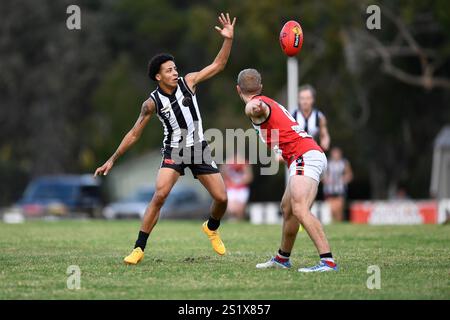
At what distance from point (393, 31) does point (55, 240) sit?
102ft

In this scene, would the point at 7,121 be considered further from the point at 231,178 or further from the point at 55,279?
the point at 55,279

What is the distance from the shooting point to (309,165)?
37.6ft

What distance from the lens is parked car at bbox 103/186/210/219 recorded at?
142 ft

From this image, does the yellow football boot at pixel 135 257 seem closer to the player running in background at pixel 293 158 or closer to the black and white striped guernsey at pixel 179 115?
the black and white striped guernsey at pixel 179 115

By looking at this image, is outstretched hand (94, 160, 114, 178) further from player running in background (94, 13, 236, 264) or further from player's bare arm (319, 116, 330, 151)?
player's bare arm (319, 116, 330, 151)

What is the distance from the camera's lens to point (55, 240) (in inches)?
641

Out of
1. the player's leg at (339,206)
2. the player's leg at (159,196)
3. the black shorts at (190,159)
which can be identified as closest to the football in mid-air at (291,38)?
the black shorts at (190,159)

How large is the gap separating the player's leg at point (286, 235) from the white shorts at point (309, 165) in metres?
0.33

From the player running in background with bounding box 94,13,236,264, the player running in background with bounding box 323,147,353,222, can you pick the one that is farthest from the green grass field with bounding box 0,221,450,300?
the player running in background with bounding box 323,147,353,222

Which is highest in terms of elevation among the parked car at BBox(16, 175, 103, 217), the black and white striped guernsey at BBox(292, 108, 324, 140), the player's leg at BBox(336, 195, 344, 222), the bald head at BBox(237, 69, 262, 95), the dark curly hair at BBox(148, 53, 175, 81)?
the dark curly hair at BBox(148, 53, 175, 81)

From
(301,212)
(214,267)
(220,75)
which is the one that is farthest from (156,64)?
(220,75)

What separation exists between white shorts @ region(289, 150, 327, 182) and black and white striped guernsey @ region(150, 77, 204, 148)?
6.06 ft

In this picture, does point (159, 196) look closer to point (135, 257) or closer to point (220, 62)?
point (135, 257)

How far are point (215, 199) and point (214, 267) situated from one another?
55.6 inches
